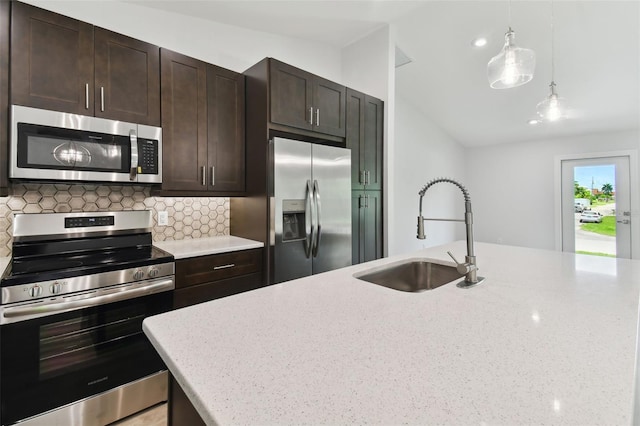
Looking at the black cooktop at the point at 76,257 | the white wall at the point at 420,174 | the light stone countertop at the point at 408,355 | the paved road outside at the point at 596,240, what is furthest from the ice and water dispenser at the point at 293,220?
the paved road outside at the point at 596,240

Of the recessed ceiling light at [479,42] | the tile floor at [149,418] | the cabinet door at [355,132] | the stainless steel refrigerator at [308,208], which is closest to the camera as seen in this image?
the tile floor at [149,418]

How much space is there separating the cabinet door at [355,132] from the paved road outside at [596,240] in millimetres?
4668

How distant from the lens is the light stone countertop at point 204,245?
1990 mm

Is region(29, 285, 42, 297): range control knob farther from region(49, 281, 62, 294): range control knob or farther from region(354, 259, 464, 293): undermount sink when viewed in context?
region(354, 259, 464, 293): undermount sink

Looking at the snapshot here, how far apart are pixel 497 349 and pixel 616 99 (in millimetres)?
5106

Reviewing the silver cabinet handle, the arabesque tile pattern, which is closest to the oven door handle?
the silver cabinet handle

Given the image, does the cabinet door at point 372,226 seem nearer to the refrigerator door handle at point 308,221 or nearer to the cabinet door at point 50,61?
the refrigerator door handle at point 308,221

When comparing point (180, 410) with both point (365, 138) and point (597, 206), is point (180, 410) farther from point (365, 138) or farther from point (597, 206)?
point (597, 206)

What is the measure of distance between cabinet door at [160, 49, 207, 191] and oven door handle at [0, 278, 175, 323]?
2.46 feet

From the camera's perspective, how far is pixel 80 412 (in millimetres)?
1557

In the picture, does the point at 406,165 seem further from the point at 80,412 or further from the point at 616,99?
the point at 80,412

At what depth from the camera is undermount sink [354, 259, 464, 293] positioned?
5.24 ft

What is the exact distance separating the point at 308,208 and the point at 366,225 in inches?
33.2

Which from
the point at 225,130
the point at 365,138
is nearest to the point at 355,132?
the point at 365,138
